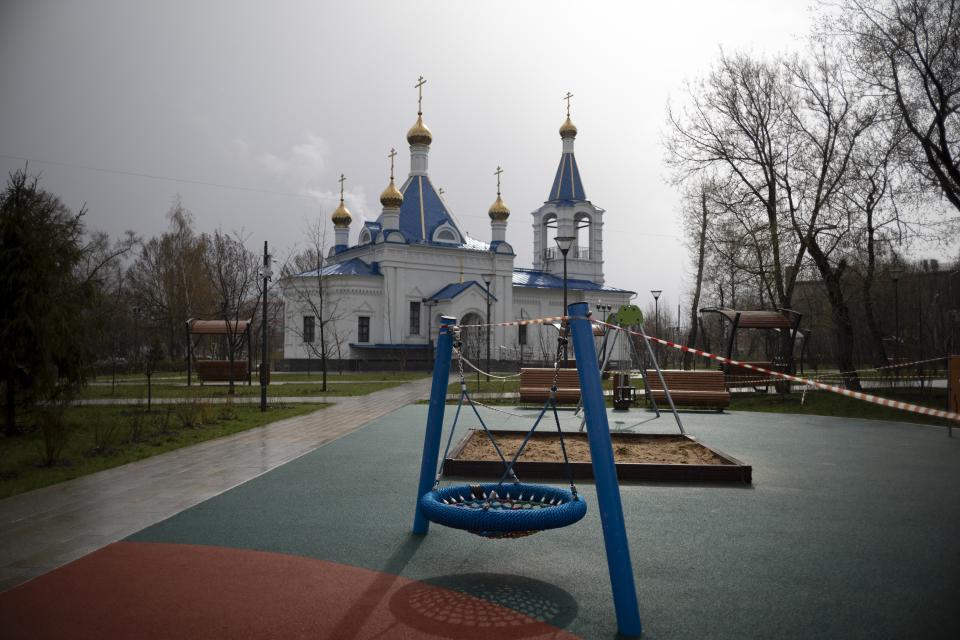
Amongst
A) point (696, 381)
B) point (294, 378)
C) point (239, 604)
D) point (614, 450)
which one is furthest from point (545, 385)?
point (294, 378)

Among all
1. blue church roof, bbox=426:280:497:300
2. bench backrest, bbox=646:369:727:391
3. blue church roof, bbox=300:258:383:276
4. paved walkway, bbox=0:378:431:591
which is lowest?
paved walkway, bbox=0:378:431:591

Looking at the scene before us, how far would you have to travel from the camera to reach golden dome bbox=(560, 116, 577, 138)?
168 ft

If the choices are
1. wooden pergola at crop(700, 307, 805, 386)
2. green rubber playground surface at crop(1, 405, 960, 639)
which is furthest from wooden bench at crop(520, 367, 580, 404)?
green rubber playground surface at crop(1, 405, 960, 639)

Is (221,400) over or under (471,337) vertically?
under

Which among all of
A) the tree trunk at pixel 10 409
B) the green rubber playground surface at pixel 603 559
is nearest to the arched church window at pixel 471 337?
the tree trunk at pixel 10 409

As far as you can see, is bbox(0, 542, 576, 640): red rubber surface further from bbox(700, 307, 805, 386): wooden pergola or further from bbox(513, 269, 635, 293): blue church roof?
bbox(513, 269, 635, 293): blue church roof

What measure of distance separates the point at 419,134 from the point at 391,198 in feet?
19.5

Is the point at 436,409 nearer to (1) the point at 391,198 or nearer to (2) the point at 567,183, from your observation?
(1) the point at 391,198

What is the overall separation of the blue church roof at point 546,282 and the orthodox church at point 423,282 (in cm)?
13

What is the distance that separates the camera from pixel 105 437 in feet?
32.1

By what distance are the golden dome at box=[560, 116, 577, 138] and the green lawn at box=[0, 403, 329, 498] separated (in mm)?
40170

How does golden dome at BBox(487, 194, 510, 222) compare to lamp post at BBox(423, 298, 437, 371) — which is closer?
lamp post at BBox(423, 298, 437, 371)

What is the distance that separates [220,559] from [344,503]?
1862 millimetres

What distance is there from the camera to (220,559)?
495 centimetres
